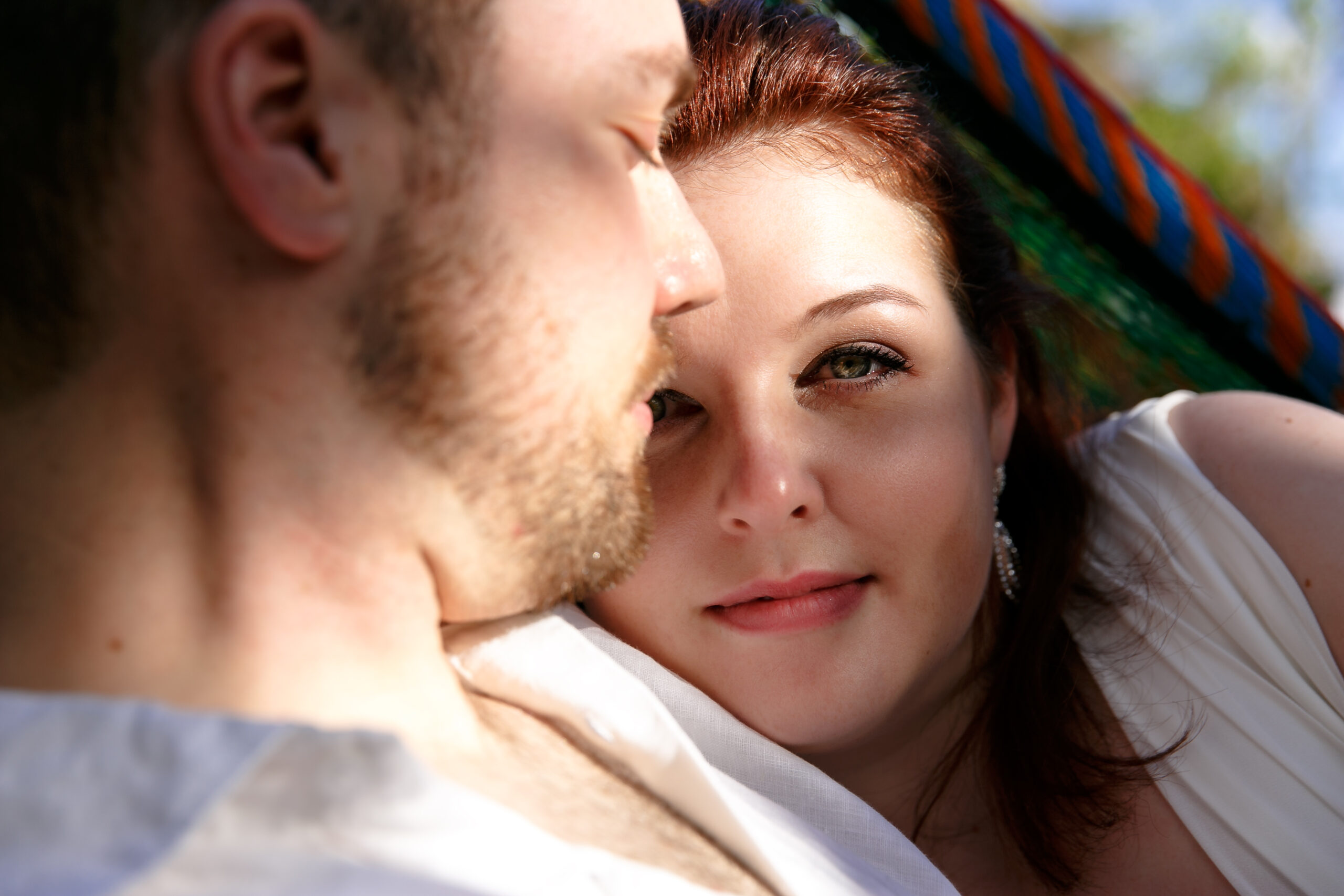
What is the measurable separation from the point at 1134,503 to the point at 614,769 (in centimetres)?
106

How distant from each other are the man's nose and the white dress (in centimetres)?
53

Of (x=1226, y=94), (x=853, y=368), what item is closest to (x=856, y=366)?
(x=853, y=368)

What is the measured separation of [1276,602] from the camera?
1.57 metres

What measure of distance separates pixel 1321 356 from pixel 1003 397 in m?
0.91

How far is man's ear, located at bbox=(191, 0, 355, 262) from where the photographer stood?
93cm

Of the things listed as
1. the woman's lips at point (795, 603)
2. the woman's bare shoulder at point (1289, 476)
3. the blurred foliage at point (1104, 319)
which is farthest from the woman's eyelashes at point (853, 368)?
the blurred foliage at point (1104, 319)

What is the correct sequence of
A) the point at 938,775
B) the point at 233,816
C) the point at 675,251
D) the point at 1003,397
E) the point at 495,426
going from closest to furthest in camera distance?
the point at 233,816 → the point at 495,426 → the point at 675,251 → the point at 938,775 → the point at 1003,397

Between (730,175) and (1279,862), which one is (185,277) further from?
(1279,862)

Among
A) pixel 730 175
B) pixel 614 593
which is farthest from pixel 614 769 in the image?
pixel 730 175

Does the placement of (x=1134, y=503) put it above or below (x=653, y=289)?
below

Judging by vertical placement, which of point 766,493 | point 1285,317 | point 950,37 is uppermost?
point 950,37

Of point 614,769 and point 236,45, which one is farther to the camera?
point 614,769

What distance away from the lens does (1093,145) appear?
2178 mm

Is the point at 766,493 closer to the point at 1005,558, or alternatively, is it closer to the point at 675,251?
the point at 675,251
